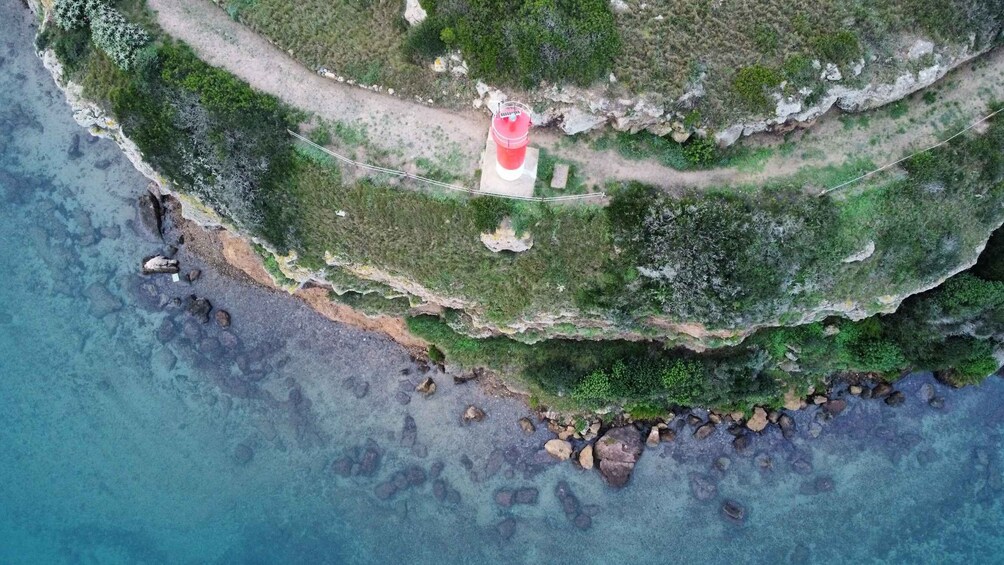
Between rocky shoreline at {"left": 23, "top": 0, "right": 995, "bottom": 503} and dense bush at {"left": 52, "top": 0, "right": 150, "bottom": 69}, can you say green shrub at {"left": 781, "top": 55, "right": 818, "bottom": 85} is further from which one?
dense bush at {"left": 52, "top": 0, "right": 150, "bottom": 69}

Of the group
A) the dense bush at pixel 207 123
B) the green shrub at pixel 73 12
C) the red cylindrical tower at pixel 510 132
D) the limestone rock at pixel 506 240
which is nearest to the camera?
the red cylindrical tower at pixel 510 132

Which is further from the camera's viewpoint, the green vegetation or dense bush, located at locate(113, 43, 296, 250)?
dense bush, located at locate(113, 43, 296, 250)

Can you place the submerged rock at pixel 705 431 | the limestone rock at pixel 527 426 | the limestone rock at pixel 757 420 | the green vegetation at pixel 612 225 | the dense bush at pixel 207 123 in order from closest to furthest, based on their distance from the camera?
1. the green vegetation at pixel 612 225
2. the dense bush at pixel 207 123
3. the submerged rock at pixel 705 431
4. the limestone rock at pixel 757 420
5. the limestone rock at pixel 527 426

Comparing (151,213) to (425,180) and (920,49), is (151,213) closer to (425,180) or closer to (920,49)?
(425,180)

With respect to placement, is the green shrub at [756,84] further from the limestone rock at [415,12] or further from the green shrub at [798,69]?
the limestone rock at [415,12]

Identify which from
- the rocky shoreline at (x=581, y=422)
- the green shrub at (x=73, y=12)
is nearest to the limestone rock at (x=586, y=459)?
the rocky shoreline at (x=581, y=422)

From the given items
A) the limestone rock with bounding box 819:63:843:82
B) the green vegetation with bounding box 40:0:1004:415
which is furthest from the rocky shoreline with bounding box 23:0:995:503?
the limestone rock with bounding box 819:63:843:82
